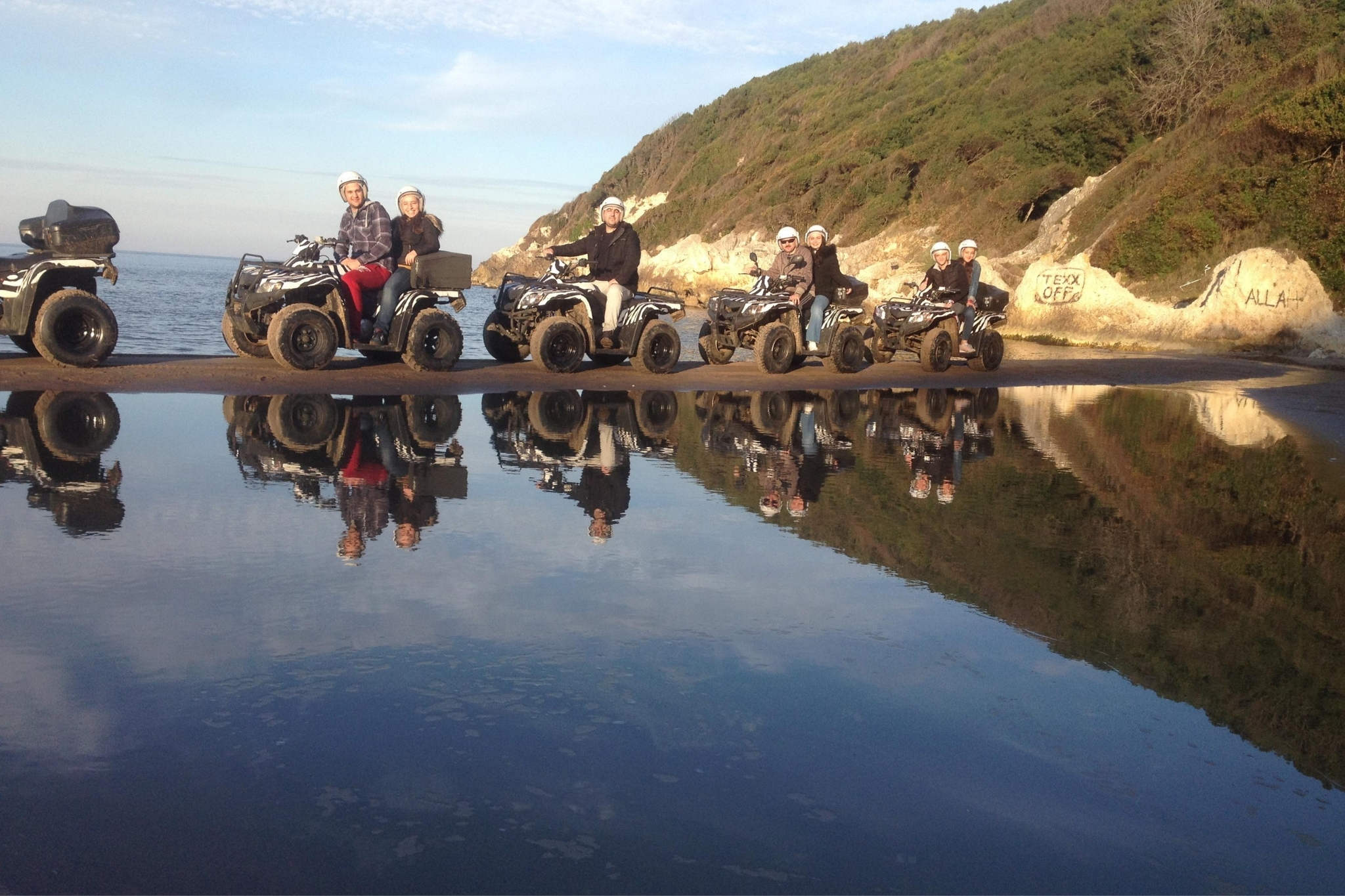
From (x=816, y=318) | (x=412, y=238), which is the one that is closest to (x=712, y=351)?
(x=816, y=318)

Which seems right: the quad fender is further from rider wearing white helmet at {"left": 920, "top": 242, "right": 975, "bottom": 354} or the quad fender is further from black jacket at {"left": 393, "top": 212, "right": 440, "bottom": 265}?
rider wearing white helmet at {"left": 920, "top": 242, "right": 975, "bottom": 354}

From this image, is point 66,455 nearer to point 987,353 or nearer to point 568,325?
point 568,325

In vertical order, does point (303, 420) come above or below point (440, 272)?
below

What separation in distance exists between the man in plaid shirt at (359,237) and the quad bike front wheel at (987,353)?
33.2 ft

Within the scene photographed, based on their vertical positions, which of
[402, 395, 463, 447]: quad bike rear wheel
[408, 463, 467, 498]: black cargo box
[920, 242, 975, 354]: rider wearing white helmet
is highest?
[920, 242, 975, 354]: rider wearing white helmet

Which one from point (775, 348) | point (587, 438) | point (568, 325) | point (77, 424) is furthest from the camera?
point (775, 348)

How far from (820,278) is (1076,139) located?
30257mm

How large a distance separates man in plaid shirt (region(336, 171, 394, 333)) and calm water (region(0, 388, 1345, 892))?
547 cm

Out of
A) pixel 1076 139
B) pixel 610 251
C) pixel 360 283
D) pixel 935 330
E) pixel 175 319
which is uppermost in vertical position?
pixel 1076 139

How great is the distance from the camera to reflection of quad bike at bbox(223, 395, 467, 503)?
8.45 m

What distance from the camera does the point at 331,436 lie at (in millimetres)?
10273

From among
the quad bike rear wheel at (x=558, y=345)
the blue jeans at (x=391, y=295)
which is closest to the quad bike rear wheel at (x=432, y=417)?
the blue jeans at (x=391, y=295)

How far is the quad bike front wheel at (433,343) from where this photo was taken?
15.0 m

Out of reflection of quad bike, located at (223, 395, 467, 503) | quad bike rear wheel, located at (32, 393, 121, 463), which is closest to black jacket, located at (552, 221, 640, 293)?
reflection of quad bike, located at (223, 395, 467, 503)
